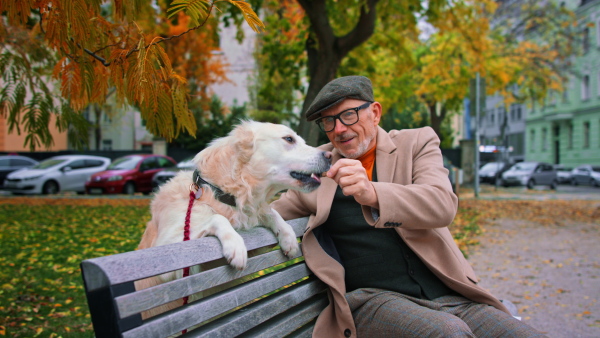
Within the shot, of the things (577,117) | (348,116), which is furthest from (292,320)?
(577,117)

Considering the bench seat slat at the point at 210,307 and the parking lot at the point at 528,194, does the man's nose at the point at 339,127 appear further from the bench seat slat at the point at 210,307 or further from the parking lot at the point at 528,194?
the parking lot at the point at 528,194

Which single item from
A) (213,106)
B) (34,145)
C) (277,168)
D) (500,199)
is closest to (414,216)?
(277,168)

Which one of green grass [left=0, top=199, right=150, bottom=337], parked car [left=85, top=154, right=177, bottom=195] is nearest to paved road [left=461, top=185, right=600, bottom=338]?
green grass [left=0, top=199, right=150, bottom=337]

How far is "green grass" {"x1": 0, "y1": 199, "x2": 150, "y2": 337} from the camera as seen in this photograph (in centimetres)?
410

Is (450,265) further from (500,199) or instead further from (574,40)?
(574,40)

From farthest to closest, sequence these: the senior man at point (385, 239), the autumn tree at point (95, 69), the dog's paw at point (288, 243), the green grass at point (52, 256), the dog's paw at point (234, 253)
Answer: the green grass at point (52, 256) < the dog's paw at point (288, 243) < the senior man at point (385, 239) < the autumn tree at point (95, 69) < the dog's paw at point (234, 253)

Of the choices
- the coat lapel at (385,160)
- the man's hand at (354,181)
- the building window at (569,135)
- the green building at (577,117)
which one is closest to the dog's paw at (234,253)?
the man's hand at (354,181)

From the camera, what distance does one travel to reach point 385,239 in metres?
2.56

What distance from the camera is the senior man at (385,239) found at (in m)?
2.28

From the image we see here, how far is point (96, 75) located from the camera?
8.25ft

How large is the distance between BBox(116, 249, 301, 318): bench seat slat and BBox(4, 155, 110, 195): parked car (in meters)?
18.8

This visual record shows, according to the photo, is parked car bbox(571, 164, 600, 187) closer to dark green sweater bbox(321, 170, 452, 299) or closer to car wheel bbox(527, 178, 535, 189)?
car wheel bbox(527, 178, 535, 189)

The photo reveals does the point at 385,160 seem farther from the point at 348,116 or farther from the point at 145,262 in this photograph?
the point at 145,262

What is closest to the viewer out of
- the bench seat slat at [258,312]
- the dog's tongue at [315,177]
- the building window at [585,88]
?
the bench seat slat at [258,312]
